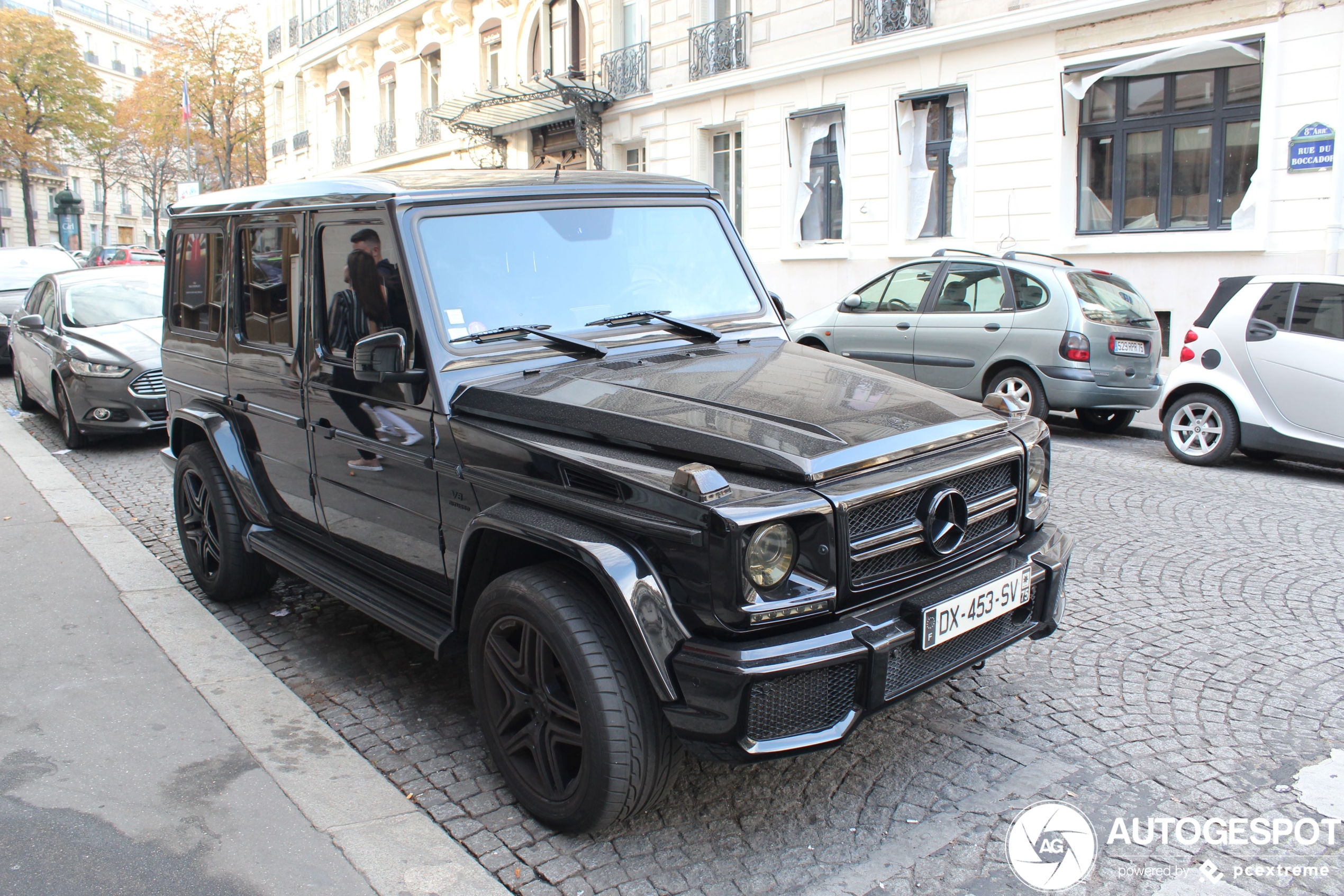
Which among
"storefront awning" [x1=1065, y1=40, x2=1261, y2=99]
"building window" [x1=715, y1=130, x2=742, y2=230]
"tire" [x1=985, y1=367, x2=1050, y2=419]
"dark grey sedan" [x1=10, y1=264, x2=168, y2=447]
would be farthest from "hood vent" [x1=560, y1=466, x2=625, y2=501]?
"building window" [x1=715, y1=130, x2=742, y2=230]

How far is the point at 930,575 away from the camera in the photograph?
9.79ft

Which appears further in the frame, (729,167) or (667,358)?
(729,167)

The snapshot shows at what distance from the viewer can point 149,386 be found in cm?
945

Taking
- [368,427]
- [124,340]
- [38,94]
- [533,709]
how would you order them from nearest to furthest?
[533,709]
[368,427]
[124,340]
[38,94]

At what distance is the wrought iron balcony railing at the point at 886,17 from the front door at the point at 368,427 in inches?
596

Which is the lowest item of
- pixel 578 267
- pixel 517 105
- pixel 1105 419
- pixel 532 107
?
pixel 1105 419

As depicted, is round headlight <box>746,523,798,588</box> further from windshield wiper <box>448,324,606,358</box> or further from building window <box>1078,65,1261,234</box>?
building window <box>1078,65,1261,234</box>

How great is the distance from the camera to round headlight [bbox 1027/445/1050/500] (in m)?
3.40

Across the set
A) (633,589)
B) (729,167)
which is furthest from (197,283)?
(729,167)

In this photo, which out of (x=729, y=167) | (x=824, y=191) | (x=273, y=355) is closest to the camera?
(x=273, y=355)

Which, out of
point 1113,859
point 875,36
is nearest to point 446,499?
point 1113,859

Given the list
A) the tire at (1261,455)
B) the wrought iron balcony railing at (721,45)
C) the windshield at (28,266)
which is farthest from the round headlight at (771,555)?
the wrought iron balcony railing at (721,45)

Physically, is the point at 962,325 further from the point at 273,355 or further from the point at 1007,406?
the point at 273,355

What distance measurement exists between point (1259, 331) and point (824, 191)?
11.9 metres
